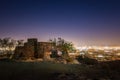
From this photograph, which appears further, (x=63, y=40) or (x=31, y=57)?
(x=63, y=40)

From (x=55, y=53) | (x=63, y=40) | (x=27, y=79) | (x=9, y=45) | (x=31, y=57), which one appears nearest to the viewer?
(x=27, y=79)

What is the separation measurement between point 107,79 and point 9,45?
64.8 metres

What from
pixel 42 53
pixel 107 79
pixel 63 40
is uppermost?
pixel 63 40

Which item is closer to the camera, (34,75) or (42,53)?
(34,75)

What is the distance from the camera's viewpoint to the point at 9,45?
2901 inches

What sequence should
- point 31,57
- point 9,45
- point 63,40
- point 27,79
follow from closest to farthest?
point 27,79
point 31,57
point 63,40
point 9,45

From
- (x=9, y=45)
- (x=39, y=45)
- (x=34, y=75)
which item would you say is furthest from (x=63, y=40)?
(x=34, y=75)

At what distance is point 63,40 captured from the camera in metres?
66.6

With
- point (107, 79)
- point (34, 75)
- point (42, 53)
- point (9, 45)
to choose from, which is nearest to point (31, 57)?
point (42, 53)

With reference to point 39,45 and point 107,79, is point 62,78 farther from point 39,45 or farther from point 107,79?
point 39,45

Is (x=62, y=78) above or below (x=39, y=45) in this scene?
below

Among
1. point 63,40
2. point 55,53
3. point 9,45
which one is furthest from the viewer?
point 9,45

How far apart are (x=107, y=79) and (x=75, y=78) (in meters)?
2.46

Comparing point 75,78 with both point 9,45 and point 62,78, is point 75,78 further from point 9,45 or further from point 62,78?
point 9,45
